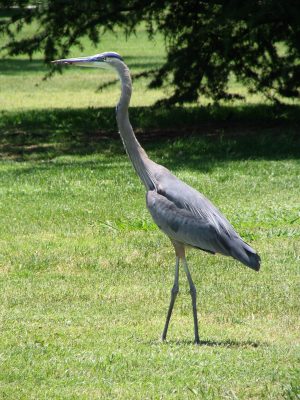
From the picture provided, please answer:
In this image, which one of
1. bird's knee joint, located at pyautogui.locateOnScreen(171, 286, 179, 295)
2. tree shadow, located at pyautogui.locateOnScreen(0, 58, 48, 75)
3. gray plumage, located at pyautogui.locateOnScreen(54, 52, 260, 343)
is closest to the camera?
gray plumage, located at pyautogui.locateOnScreen(54, 52, 260, 343)

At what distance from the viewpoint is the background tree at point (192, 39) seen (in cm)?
1700

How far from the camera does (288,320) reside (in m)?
7.39

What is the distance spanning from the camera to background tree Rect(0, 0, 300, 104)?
55.8 ft

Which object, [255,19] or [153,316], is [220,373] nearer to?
[153,316]

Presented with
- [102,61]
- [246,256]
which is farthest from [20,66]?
[246,256]

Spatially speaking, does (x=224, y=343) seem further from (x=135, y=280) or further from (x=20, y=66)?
(x=20, y=66)

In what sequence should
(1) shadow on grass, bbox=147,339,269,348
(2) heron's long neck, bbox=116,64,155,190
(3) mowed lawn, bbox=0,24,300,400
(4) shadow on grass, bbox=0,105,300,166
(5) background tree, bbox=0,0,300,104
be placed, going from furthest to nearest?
(5) background tree, bbox=0,0,300,104, (4) shadow on grass, bbox=0,105,300,166, (2) heron's long neck, bbox=116,64,155,190, (1) shadow on grass, bbox=147,339,269,348, (3) mowed lawn, bbox=0,24,300,400

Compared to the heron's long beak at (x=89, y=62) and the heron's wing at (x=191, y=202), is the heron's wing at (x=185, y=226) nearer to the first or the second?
the heron's wing at (x=191, y=202)

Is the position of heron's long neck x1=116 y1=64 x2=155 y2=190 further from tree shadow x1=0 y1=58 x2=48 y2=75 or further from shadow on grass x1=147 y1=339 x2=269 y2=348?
tree shadow x1=0 y1=58 x2=48 y2=75

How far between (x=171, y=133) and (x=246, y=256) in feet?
34.9

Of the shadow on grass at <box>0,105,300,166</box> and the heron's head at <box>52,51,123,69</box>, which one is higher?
the heron's head at <box>52,51,123,69</box>

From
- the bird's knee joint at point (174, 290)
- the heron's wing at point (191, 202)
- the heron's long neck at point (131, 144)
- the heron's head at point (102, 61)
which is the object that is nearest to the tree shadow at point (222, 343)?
the bird's knee joint at point (174, 290)

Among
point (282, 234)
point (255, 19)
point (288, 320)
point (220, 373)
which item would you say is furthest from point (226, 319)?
point (255, 19)

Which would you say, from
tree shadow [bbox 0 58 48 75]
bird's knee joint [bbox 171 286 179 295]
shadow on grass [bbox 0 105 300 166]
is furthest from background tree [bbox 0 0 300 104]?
tree shadow [bbox 0 58 48 75]
